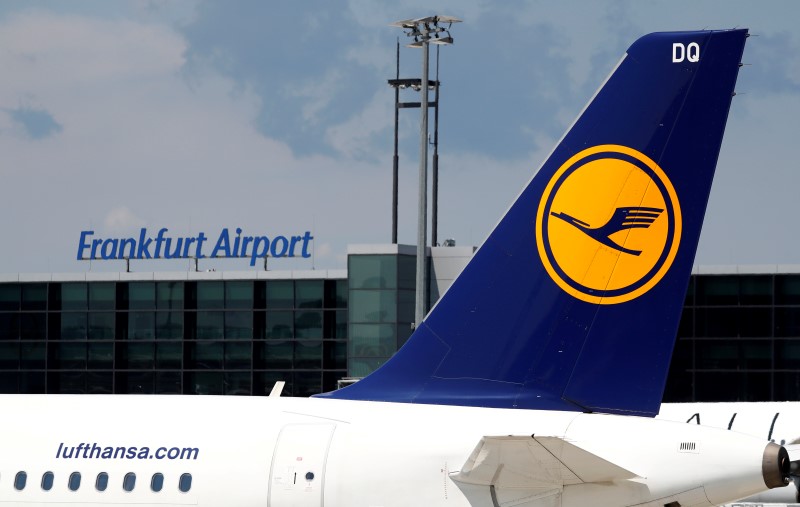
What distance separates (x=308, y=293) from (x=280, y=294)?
5.04 ft

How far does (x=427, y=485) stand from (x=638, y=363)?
2.87m

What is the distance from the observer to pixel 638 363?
54.3 ft

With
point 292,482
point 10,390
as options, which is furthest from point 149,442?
point 10,390

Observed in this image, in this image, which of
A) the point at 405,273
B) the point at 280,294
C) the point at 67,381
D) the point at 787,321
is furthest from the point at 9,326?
the point at 787,321

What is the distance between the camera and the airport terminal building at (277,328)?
69625 millimetres

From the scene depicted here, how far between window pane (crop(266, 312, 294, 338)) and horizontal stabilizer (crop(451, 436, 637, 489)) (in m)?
58.8

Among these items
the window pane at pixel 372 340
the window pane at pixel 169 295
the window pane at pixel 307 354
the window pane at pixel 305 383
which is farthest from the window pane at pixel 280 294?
the window pane at pixel 372 340

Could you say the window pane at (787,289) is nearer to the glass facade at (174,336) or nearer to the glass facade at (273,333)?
the glass facade at (273,333)

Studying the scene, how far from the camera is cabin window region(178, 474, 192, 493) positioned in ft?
54.5

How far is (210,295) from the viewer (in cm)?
7512

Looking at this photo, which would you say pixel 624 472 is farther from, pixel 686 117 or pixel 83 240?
pixel 83 240

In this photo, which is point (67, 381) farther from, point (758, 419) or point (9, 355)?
point (758, 419)

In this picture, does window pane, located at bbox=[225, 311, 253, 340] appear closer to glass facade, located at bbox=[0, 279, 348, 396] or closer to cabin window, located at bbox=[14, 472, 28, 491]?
glass facade, located at bbox=[0, 279, 348, 396]

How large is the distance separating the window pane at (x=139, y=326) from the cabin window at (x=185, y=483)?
198 ft
